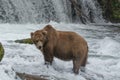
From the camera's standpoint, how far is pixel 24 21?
1959 centimetres

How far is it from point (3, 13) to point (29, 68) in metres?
11.7

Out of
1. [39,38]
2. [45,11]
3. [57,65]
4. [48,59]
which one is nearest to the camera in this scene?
[39,38]

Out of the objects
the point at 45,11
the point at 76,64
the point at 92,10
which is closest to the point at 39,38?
the point at 76,64

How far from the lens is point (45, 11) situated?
21.5 m

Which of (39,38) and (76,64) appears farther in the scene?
(76,64)

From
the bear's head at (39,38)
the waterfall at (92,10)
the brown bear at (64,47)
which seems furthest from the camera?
the waterfall at (92,10)

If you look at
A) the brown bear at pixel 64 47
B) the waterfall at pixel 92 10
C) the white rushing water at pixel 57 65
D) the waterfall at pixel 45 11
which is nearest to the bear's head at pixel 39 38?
the brown bear at pixel 64 47

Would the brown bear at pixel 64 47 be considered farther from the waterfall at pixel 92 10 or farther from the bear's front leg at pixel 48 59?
the waterfall at pixel 92 10

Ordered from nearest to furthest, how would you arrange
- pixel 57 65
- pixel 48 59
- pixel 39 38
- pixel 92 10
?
pixel 39 38 → pixel 48 59 → pixel 57 65 → pixel 92 10

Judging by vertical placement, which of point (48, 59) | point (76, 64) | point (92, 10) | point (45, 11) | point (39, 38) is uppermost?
point (39, 38)

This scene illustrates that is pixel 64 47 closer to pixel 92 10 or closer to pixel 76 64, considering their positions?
pixel 76 64

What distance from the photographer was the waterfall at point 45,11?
19.5m

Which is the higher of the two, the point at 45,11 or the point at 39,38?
the point at 39,38

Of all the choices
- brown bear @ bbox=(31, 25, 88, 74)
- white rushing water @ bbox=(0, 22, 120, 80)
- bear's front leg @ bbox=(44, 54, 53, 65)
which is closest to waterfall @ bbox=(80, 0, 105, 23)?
white rushing water @ bbox=(0, 22, 120, 80)
